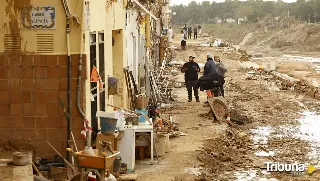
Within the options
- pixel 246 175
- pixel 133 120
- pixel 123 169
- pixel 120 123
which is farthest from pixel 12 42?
pixel 246 175

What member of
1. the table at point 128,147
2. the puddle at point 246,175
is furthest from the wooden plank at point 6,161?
the puddle at point 246,175

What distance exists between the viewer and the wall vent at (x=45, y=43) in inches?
355

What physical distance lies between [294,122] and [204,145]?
5.31 meters

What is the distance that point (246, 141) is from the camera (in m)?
14.1

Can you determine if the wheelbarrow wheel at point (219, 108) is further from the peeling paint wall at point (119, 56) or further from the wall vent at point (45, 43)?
the wall vent at point (45, 43)

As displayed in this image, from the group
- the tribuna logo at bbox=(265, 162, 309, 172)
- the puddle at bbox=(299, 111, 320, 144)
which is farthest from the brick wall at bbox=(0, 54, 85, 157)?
the puddle at bbox=(299, 111, 320, 144)

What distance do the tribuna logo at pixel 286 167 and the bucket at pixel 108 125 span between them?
3.53m

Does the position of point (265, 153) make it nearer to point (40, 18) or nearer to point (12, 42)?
point (40, 18)

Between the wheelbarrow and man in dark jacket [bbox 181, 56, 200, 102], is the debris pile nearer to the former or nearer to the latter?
the wheelbarrow

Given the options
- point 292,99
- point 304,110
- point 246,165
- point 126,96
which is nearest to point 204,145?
point 246,165

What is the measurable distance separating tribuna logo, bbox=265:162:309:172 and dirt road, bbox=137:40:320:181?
0.64 feet

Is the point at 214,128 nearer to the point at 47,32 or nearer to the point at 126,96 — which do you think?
the point at 126,96

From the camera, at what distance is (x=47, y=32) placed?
9.03 metres

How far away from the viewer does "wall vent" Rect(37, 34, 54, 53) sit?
9023 mm
